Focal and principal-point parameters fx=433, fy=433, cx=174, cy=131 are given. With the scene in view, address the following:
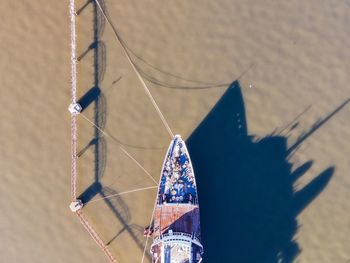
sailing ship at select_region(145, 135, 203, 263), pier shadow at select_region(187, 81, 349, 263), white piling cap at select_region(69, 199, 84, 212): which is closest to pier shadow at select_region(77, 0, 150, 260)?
white piling cap at select_region(69, 199, 84, 212)

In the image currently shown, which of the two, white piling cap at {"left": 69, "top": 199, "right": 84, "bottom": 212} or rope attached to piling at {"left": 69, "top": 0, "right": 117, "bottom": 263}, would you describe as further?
rope attached to piling at {"left": 69, "top": 0, "right": 117, "bottom": 263}

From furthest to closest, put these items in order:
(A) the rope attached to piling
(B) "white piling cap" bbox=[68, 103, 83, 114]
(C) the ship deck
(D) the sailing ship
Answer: (A) the rope attached to piling, (B) "white piling cap" bbox=[68, 103, 83, 114], (C) the ship deck, (D) the sailing ship

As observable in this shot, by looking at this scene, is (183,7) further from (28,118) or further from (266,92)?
(28,118)

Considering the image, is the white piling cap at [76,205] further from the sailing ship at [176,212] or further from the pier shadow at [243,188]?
the pier shadow at [243,188]

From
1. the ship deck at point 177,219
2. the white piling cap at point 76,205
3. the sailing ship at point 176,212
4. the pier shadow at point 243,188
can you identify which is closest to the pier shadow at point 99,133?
the white piling cap at point 76,205

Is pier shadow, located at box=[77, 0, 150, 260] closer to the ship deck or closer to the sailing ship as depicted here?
the sailing ship

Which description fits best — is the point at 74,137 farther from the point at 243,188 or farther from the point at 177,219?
the point at 243,188

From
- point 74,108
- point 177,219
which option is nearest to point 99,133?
point 74,108
